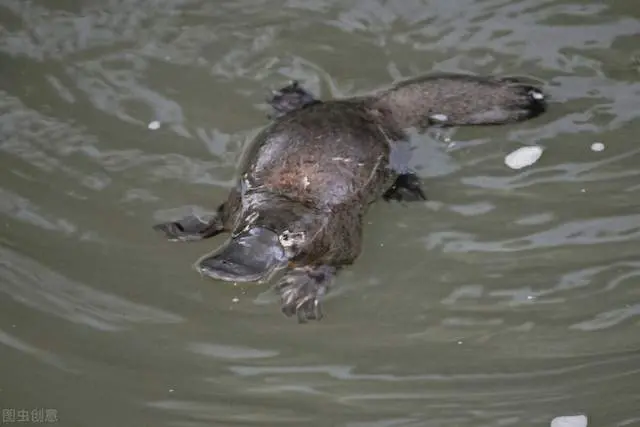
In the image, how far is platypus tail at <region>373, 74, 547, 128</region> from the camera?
3598 millimetres

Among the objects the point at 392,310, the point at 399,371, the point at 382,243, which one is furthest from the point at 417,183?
the point at 399,371

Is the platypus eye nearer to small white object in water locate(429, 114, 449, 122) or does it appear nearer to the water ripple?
the water ripple

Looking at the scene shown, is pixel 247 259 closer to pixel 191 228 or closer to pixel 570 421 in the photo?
pixel 191 228

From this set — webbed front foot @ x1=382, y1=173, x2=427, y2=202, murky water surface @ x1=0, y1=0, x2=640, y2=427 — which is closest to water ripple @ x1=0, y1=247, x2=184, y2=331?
murky water surface @ x1=0, y1=0, x2=640, y2=427

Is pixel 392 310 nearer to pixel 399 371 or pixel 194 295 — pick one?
pixel 399 371

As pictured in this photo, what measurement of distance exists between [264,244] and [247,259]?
0.09m

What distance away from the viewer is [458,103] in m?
3.61

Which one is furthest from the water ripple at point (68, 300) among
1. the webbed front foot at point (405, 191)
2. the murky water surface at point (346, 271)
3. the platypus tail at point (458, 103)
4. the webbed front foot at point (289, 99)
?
the platypus tail at point (458, 103)

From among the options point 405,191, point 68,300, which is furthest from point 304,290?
point 68,300

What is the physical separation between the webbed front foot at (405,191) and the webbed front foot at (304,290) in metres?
0.43

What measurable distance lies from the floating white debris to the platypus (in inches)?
5.3

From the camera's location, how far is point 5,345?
306cm

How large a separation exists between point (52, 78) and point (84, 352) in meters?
1.55

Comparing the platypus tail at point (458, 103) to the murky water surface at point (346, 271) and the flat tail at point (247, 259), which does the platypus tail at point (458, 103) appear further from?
the flat tail at point (247, 259)
